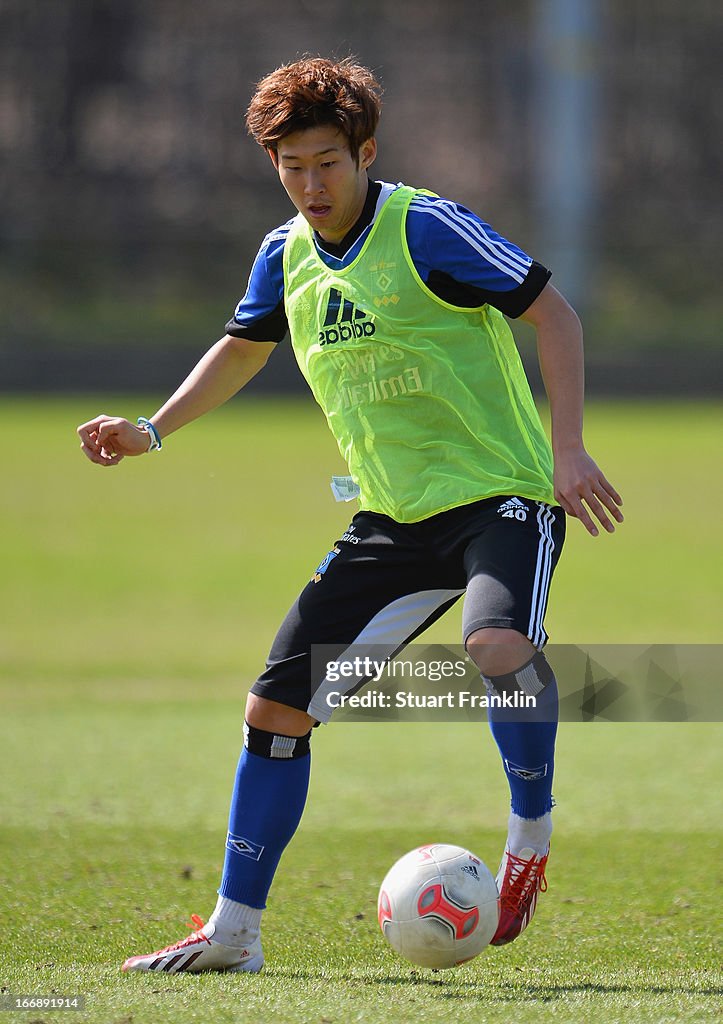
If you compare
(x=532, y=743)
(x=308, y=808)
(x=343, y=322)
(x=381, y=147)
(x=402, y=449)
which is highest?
(x=381, y=147)

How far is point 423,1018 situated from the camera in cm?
315

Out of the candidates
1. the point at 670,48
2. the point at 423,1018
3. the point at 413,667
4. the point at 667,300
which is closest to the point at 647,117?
the point at 670,48

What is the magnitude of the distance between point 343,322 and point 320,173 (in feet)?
1.25

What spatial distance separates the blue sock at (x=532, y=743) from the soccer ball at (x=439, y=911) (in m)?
0.23

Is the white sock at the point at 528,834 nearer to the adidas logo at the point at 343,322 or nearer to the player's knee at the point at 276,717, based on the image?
the player's knee at the point at 276,717

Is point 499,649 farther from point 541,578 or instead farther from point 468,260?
point 468,260

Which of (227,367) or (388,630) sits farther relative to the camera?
(227,367)

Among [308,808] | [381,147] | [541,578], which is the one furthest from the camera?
[381,147]

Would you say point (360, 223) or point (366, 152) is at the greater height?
point (366, 152)

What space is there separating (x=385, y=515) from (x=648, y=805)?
6.18 ft

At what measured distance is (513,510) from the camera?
3.72 meters

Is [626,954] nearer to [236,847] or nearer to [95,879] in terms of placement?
[236,847]

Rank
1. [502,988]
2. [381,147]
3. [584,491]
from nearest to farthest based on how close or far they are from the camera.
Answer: [502,988] → [584,491] → [381,147]

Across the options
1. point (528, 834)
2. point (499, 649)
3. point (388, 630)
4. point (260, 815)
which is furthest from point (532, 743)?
point (260, 815)
